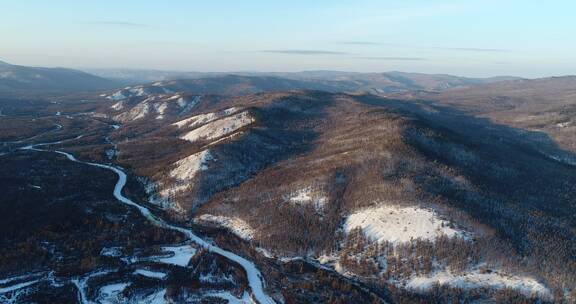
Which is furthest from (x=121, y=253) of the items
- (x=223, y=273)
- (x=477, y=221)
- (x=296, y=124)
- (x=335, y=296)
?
(x=296, y=124)

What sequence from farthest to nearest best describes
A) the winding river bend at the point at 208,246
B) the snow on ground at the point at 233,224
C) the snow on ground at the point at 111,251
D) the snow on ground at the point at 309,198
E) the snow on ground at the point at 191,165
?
the snow on ground at the point at 191,165
the snow on ground at the point at 309,198
the snow on ground at the point at 233,224
the snow on ground at the point at 111,251
the winding river bend at the point at 208,246

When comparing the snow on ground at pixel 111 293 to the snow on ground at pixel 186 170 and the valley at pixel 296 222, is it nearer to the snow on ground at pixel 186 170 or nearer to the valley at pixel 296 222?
the valley at pixel 296 222

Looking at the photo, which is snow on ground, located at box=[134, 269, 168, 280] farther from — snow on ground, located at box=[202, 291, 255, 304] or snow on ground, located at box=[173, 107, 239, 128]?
snow on ground, located at box=[173, 107, 239, 128]

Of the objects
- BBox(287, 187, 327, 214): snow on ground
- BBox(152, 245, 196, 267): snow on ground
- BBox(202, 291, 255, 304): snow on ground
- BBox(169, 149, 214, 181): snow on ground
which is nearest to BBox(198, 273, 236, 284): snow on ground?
BBox(202, 291, 255, 304): snow on ground

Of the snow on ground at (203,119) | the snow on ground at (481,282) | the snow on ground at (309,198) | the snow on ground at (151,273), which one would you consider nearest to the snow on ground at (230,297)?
the snow on ground at (151,273)

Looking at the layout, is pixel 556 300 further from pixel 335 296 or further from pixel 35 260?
pixel 35 260
